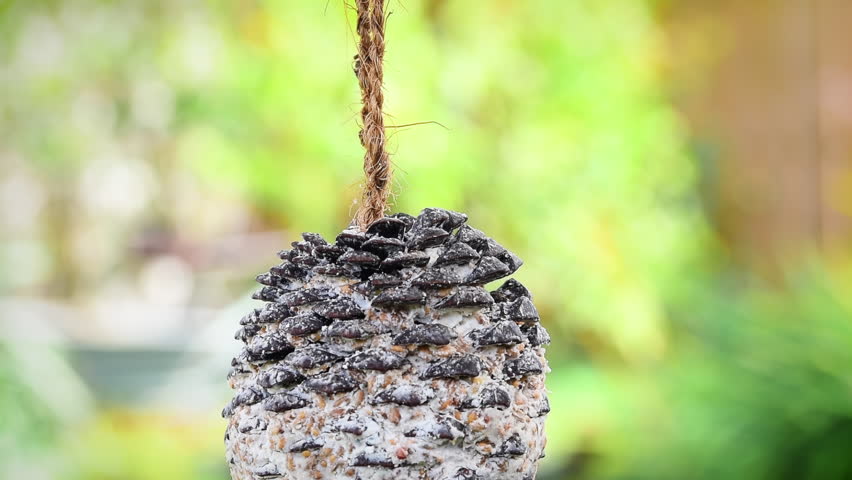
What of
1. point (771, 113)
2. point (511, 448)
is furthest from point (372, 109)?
point (771, 113)

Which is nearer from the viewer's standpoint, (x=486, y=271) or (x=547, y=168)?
(x=486, y=271)

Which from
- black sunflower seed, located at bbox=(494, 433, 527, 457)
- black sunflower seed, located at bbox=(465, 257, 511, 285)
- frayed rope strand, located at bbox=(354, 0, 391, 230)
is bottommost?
black sunflower seed, located at bbox=(494, 433, 527, 457)

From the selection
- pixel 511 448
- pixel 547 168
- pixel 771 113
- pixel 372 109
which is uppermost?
pixel 771 113

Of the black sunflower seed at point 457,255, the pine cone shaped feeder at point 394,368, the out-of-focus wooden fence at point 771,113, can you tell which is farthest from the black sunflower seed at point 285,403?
the out-of-focus wooden fence at point 771,113

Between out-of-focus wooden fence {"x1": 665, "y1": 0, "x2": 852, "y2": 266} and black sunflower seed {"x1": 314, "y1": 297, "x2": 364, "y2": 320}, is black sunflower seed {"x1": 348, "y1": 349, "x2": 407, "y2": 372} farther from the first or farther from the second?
out-of-focus wooden fence {"x1": 665, "y1": 0, "x2": 852, "y2": 266}

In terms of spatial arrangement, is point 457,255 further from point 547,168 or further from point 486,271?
point 547,168

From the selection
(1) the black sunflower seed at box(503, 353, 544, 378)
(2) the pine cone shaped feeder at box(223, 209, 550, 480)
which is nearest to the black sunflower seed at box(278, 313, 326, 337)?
(2) the pine cone shaped feeder at box(223, 209, 550, 480)
